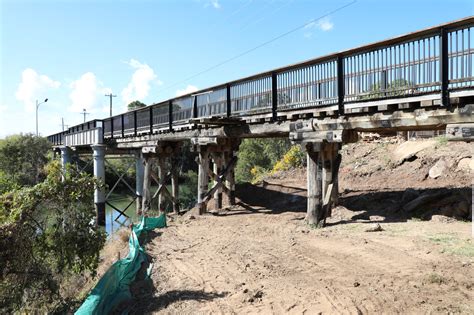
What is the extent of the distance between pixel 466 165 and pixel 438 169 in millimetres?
805

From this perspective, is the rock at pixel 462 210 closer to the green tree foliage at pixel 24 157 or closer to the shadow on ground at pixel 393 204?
the shadow on ground at pixel 393 204

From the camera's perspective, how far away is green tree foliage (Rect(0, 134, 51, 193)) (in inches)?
1335

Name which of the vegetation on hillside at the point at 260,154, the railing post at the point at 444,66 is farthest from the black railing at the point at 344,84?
the vegetation on hillside at the point at 260,154

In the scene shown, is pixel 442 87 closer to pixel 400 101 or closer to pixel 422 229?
pixel 400 101

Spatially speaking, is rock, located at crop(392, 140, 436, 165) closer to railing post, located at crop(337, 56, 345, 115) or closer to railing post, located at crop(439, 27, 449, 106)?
railing post, located at crop(337, 56, 345, 115)

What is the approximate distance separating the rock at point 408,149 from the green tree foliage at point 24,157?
94.7 feet

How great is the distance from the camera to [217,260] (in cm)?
776

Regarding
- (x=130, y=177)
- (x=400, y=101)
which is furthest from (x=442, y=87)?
(x=130, y=177)

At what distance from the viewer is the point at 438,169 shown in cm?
1288

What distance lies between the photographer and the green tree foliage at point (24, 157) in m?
33.9

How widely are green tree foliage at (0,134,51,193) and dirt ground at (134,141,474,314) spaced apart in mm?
27085

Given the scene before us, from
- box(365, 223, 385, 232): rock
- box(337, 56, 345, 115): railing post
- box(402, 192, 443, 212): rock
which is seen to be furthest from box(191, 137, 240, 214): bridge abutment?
box(402, 192, 443, 212): rock

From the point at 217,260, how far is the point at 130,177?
36.3m

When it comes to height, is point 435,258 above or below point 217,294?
above
